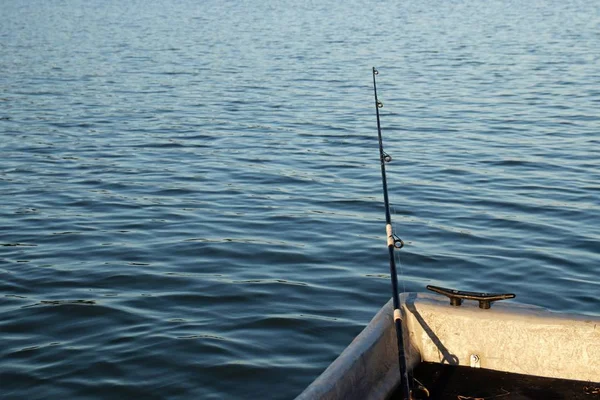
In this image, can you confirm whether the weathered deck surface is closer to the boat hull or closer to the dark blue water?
the boat hull

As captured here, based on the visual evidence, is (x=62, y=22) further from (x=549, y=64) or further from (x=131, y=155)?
(x=131, y=155)

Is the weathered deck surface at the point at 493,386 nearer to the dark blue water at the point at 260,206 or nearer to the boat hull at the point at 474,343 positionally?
the boat hull at the point at 474,343

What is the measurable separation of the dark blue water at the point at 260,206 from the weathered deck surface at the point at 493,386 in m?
1.04

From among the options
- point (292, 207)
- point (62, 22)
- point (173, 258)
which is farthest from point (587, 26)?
point (173, 258)

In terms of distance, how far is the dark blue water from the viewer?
621cm

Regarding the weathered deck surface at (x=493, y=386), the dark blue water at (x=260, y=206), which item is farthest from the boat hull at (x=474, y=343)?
the dark blue water at (x=260, y=206)

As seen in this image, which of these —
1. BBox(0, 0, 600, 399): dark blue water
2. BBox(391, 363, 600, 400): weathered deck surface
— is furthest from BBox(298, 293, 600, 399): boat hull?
BBox(0, 0, 600, 399): dark blue water

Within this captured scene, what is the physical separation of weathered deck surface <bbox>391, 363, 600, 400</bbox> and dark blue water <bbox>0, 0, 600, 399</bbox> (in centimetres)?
104

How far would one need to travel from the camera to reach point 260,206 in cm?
953

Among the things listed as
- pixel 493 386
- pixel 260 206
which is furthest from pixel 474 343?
pixel 260 206

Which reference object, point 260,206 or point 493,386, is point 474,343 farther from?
point 260,206

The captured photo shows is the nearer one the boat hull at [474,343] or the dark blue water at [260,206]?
the boat hull at [474,343]

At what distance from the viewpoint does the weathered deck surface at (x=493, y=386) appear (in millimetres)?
4578

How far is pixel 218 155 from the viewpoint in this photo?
12031mm
